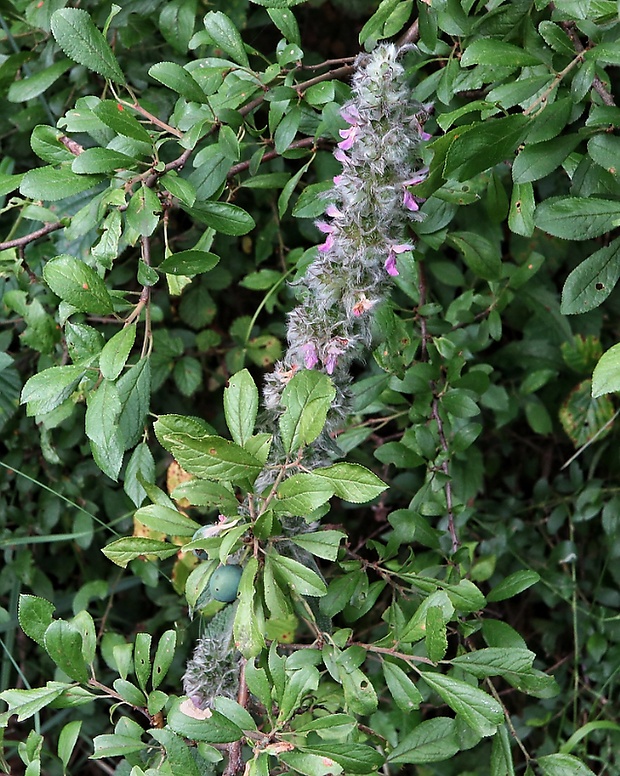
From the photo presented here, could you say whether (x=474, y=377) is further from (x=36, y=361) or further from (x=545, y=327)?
(x=36, y=361)

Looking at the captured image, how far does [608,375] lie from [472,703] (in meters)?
0.42

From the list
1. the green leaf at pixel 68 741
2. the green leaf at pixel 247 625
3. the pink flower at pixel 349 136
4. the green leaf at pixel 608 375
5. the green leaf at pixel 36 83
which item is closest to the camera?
the green leaf at pixel 608 375

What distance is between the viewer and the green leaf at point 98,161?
37.0 inches

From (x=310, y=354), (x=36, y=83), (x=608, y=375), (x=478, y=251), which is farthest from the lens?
(x=36, y=83)

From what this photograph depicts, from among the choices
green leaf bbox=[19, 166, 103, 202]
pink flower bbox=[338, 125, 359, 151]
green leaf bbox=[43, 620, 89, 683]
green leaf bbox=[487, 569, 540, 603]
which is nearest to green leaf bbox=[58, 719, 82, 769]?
green leaf bbox=[43, 620, 89, 683]

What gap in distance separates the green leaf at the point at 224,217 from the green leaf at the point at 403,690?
23.4 inches

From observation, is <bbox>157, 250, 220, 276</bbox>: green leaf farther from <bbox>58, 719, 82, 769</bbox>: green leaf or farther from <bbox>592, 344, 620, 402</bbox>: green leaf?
<bbox>58, 719, 82, 769</bbox>: green leaf

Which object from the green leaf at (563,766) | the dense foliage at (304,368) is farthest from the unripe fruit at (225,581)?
the green leaf at (563,766)

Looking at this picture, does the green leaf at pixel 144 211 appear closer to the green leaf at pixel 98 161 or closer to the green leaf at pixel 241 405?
the green leaf at pixel 98 161

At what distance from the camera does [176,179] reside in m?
0.96

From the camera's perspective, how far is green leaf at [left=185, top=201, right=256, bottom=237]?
3.31 ft

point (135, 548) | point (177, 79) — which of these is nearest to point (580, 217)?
point (177, 79)

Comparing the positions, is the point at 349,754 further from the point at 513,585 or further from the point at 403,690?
the point at 513,585

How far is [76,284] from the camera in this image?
0.93m
